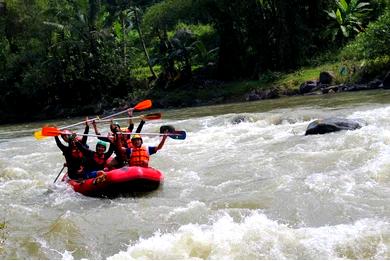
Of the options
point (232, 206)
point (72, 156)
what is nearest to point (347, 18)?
point (72, 156)

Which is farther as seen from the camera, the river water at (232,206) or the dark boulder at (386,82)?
the dark boulder at (386,82)

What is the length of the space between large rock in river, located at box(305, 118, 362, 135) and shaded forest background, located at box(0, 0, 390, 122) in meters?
14.0

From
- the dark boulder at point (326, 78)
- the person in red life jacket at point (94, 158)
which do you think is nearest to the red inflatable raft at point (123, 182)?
the person in red life jacket at point (94, 158)

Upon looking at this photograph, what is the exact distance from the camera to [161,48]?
96.8ft

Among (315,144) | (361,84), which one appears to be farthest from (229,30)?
(315,144)

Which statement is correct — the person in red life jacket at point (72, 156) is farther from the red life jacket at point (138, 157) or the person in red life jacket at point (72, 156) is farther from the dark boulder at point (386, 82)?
the dark boulder at point (386, 82)

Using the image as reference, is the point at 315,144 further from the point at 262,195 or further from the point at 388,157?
the point at 262,195

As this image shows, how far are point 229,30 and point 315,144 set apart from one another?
728 inches

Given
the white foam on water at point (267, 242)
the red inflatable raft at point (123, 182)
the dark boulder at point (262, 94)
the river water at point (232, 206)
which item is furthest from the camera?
the dark boulder at point (262, 94)

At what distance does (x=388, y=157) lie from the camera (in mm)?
9273

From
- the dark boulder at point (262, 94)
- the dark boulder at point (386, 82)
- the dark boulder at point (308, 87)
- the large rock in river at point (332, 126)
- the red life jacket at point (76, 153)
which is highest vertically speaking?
the red life jacket at point (76, 153)

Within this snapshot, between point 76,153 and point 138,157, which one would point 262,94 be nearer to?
point 76,153

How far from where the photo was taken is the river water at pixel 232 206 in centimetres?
623

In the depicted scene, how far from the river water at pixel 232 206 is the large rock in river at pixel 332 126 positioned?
289 millimetres
